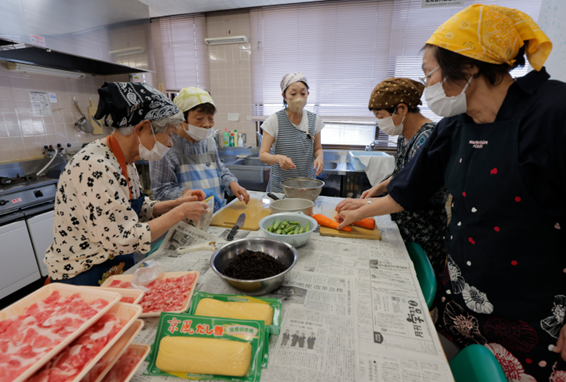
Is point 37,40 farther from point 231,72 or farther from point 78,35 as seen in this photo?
point 231,72

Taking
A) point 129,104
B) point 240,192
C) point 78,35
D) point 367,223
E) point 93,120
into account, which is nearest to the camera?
point 129,104

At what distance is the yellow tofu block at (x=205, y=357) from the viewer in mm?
696

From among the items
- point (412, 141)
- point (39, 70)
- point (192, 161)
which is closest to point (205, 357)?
point (412, 141)

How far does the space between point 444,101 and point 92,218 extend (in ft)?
4.82

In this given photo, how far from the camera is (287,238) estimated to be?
129 centimetres

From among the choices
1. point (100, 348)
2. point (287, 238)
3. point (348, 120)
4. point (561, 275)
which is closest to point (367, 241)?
point (287, 238)

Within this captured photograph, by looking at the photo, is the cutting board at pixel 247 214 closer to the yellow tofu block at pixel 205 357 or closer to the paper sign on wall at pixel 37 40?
the yellow tofu block at pixel 205 357

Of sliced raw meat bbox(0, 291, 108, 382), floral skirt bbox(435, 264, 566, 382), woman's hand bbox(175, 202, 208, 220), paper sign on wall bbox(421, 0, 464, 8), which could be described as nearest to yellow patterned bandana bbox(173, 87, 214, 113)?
woman's hand bbox(175, 202, 208, 220)

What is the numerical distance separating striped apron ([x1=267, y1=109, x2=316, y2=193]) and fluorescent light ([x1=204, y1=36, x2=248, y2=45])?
248 cm

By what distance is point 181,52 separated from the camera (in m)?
4.65

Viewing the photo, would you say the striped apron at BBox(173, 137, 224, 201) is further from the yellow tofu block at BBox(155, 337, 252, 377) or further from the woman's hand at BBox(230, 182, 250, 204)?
the yellow tofu block at BBox(155, 337, 252, 377)

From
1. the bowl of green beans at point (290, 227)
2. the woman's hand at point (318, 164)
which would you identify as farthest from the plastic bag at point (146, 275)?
the woman's hand at point (318, 164)

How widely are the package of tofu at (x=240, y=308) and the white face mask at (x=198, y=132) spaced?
1.32 m

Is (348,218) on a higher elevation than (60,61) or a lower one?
lower
